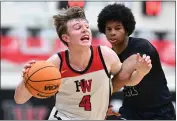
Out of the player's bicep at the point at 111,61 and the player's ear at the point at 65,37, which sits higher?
the player's ear at the point at 65,37

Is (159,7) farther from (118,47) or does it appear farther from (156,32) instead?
(118,47)

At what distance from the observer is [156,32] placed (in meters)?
7.86

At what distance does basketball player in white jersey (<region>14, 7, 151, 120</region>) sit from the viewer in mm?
3643

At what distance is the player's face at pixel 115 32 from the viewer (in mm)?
3818

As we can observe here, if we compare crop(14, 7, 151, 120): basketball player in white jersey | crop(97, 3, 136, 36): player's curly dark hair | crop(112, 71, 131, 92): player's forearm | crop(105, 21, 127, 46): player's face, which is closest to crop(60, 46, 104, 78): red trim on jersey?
crop(14, 7, 151, 120): basketball player in white jersey

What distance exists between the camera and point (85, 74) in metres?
3.66

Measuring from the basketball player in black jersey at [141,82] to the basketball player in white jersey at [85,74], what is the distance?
0.71 feet

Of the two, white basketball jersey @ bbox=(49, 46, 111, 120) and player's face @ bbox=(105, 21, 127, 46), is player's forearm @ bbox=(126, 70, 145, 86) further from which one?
player's face @ bbox=(105, 21, 127, 46)

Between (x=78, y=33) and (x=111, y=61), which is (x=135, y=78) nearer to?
(x=111, y=61)

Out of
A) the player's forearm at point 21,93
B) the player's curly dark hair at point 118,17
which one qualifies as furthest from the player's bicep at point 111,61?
the player's forearm at point 21,93

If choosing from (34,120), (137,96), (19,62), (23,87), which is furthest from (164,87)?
(19,62)

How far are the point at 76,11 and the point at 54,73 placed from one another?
58 cm

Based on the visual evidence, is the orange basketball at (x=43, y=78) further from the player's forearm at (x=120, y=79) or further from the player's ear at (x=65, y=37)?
the player's forearm at (x=120, y=79)

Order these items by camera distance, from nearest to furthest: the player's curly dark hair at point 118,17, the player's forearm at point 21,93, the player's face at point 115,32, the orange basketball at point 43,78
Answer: the orange basketball at point 43,78, the player's forearm at point 21,93, the player's face at point 115,32, the player's curly dark hair at point 118,17
